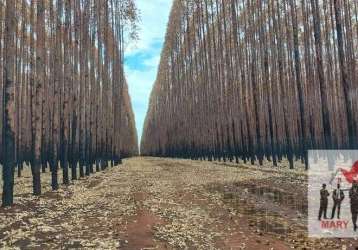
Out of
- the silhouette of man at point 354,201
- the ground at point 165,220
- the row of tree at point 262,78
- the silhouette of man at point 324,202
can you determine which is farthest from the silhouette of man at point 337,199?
the row of tree at point 262,78

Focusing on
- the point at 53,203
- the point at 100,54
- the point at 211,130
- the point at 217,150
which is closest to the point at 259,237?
the point at 53,203

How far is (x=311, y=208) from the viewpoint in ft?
38.4

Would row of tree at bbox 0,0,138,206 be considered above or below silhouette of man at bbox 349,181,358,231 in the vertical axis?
above

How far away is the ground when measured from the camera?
841 centimetres

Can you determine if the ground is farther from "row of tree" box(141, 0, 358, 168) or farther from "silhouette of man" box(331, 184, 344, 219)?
"row of tree" box(141, 0, 358, 168)

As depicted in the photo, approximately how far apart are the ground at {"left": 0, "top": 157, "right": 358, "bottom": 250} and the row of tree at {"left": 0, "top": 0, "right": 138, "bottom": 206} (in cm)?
266

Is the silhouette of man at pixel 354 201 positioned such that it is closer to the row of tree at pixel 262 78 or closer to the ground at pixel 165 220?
the ground at pixel 165 220

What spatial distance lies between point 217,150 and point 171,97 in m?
36.2

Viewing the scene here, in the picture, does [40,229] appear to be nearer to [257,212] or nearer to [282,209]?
[257,212]

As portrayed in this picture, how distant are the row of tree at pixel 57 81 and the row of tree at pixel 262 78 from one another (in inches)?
460

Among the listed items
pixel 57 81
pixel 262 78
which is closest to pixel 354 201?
Answer: pixel 57 81

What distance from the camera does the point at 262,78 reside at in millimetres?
45844

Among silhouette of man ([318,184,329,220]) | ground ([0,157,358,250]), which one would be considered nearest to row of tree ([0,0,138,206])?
ground ([0,157,358,250])

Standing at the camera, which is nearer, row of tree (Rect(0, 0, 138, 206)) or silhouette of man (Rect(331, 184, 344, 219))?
silhouette of man (Rect(331, 184, 344, 219))
